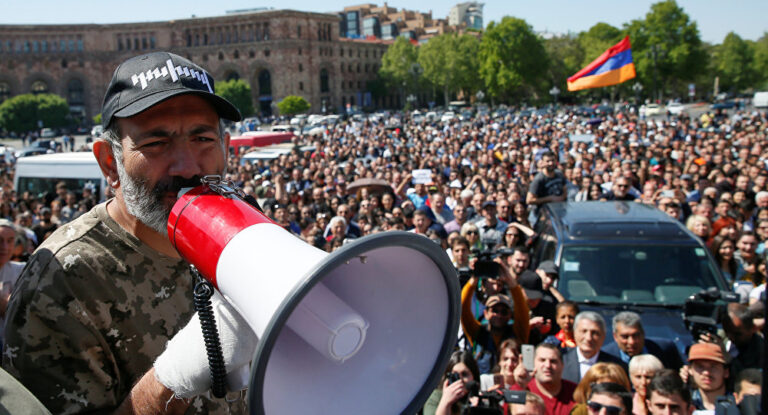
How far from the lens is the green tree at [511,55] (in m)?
65.6

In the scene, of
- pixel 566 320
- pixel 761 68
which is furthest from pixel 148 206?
pixel 761 68

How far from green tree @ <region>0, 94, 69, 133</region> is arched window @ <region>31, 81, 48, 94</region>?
18.4 meters

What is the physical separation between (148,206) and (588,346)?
11.3 ft

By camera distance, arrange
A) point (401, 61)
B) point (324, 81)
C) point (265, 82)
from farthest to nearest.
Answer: point (324, 81) < point (401, 61) < point (265, 82)

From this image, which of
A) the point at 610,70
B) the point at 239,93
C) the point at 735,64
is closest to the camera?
the point at 610,70

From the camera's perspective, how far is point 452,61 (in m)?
76.0

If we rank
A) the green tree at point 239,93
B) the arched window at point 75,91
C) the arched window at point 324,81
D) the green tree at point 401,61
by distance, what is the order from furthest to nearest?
the arched window at point 324,81, the green tree at point 401,61, the arched window at point 75,91, the green tree at point 239,93

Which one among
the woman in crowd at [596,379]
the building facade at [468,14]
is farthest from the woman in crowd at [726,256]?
the building facade at [468,14]

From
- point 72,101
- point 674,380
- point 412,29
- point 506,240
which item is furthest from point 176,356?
point 412,29

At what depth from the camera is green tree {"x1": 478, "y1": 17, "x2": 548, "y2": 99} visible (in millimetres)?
65562

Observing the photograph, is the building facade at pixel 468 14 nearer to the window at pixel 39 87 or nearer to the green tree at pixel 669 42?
the green tree at pixel 669 42

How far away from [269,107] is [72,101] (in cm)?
2518

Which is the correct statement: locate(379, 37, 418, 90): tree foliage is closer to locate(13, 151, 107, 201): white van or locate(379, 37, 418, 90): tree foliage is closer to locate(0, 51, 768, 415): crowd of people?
locate(0, 51, 768, 415): crowd of people

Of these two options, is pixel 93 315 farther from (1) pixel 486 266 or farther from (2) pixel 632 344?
(2) pixel 632 344
